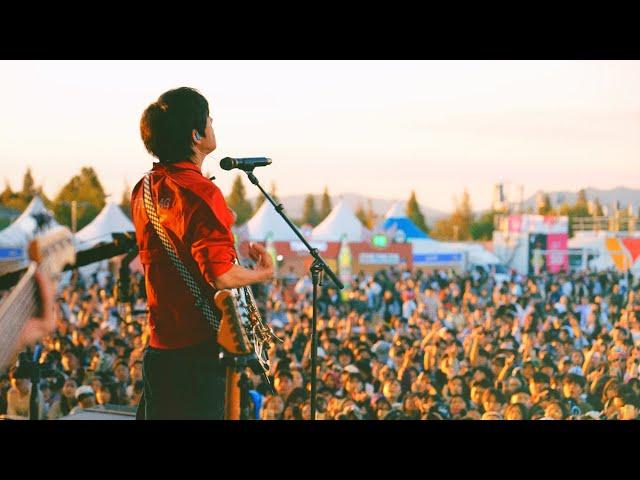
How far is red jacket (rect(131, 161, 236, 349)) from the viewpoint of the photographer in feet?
5.89

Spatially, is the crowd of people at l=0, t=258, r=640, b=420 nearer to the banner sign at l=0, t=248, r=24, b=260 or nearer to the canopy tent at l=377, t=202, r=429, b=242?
the banner sign at l=0, t=248, r=24, b=260

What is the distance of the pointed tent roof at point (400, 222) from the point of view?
40.6 feet

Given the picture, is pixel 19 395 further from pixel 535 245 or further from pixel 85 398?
pixel 535 245

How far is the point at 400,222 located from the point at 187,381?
34.9 feet

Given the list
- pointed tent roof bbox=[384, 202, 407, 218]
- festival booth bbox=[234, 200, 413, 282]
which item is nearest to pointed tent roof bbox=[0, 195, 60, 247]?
festival booth bbox=[234, 200, 413, 282]

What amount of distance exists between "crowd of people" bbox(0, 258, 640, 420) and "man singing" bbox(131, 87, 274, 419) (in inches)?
37.0

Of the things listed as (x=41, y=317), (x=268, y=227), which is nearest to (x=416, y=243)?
(x=268, y=227)

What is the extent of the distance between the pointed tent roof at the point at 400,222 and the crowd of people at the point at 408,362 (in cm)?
325

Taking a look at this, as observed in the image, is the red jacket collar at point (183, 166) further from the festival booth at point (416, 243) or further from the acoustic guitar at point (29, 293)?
the festival booth at point (416, 243)

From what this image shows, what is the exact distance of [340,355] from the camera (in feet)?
18.9

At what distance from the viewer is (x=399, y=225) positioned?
1239cm
